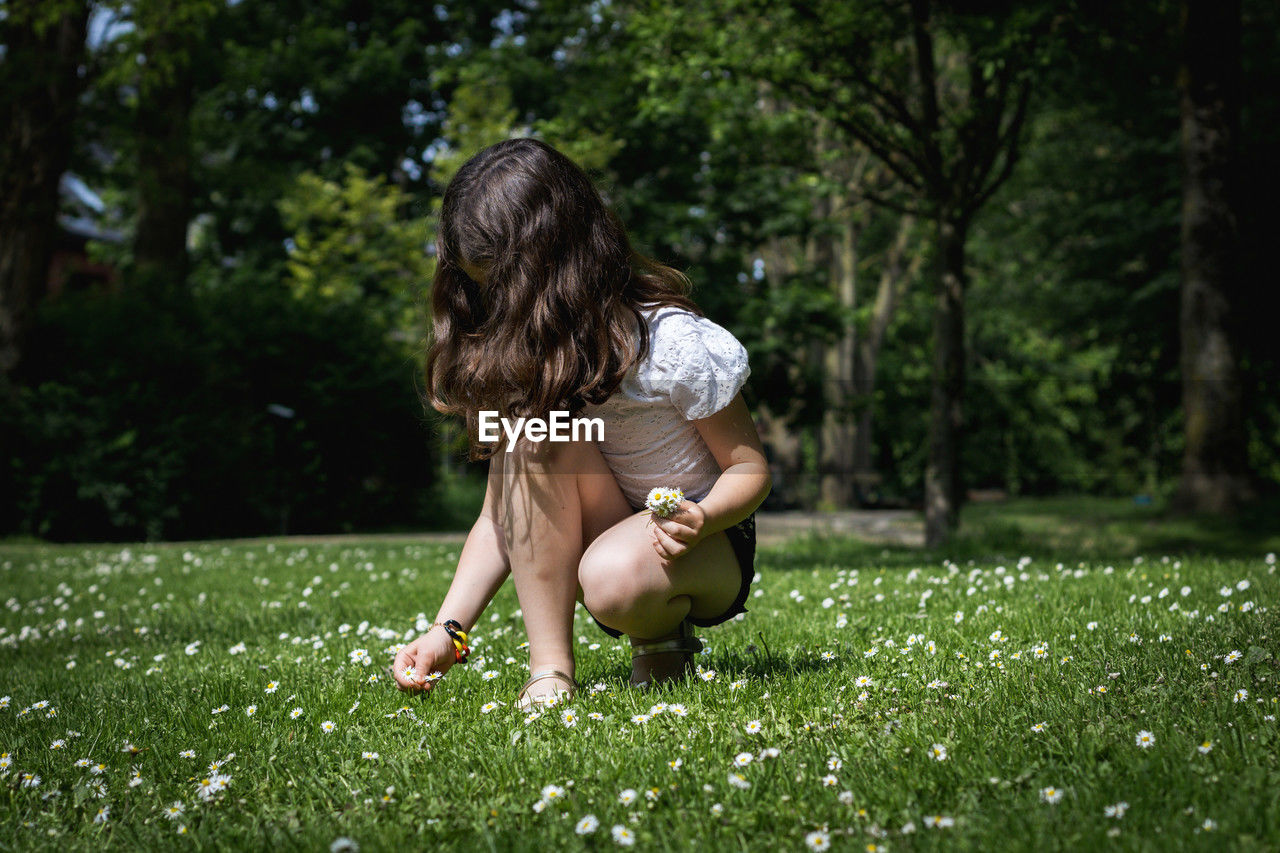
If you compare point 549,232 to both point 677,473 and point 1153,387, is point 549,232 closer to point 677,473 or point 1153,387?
point 677,473

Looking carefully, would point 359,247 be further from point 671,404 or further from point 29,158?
point 671,404

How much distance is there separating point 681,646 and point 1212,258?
28.4 ft

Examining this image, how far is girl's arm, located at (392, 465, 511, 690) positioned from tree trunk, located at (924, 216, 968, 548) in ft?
19.3

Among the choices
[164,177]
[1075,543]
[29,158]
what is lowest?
[1075,543]

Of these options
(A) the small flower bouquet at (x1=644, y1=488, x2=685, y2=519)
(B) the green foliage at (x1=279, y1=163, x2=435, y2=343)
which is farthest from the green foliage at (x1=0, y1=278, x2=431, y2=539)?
(A) the small flower bouquet at (x1=644, y1=488, x2=685, y2=519)

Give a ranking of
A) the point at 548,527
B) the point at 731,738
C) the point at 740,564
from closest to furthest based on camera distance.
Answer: the point at 731,738 → the point at 548,527 → the point at 740,564

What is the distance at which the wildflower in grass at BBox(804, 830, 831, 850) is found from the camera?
1.69 meters

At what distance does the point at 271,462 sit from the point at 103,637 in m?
8.03

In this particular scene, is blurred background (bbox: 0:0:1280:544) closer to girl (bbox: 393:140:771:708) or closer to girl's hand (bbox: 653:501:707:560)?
girl (bbox: 393:140:771:708)

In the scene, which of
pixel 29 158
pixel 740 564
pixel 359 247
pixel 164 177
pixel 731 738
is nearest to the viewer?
pixel 731 738

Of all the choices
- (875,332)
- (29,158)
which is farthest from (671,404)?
(875,332)

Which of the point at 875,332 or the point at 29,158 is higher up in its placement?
the point at 29,158

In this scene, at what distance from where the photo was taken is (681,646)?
111 inches

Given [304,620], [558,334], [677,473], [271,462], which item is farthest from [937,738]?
[271,462]
